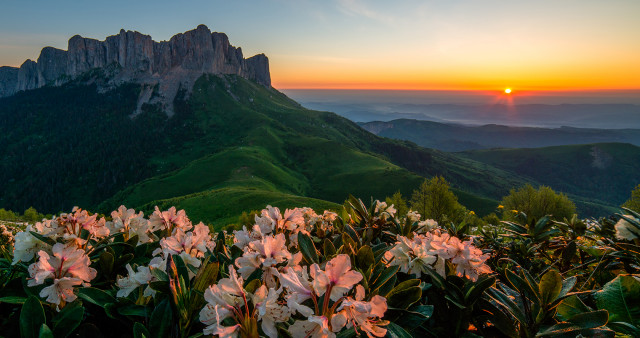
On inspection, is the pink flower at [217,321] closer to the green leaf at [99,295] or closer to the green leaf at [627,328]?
the green leaf at [99,295]

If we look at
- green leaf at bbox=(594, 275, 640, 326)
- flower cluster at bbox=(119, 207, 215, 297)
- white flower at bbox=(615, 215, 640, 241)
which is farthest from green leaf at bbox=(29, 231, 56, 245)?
white flower at bbox=(615, 215, 640, 241)

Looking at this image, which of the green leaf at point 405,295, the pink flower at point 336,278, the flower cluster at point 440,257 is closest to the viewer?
the pink flower at point 336,278

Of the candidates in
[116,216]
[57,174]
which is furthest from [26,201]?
[116,216]

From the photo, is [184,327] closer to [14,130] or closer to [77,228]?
[77,228]

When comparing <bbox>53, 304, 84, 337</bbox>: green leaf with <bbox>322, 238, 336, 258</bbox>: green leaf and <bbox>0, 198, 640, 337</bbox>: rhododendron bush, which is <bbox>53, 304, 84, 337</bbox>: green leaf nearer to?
<bbox>0, 198, 640, 337</bbox>: rhododendron bush

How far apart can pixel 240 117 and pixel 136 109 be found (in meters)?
73.7

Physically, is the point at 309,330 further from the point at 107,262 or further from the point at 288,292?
the point at 107,262

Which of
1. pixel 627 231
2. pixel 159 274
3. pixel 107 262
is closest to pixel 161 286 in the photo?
Answer: pixel 159 274

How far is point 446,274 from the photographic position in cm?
260

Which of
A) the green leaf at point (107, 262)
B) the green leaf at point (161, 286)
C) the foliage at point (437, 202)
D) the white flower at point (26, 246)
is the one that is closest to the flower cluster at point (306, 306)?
the green leaf at point (161, 286)

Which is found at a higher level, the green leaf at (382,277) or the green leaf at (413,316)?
the green leaf at (382,277)

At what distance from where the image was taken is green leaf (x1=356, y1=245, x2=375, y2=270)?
2.34 metres

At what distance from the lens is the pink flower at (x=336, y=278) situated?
1.61 m

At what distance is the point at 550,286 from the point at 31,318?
11.2ft
